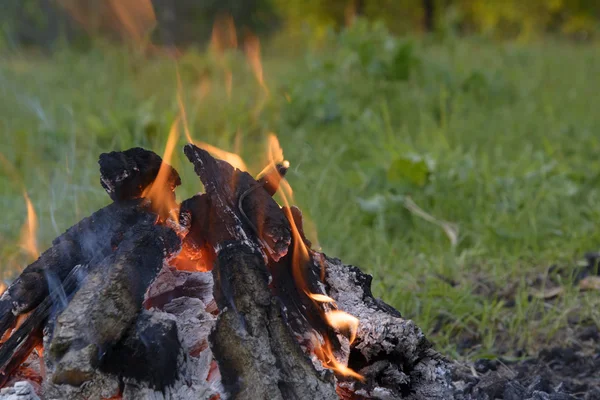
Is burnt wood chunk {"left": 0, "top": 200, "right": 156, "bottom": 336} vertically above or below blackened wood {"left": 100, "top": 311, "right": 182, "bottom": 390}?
above

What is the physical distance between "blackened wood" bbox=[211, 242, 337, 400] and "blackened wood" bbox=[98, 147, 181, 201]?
1.19 ft

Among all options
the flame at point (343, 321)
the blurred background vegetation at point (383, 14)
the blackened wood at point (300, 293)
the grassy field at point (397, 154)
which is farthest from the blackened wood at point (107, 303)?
the blurred background vegetation at point (383, 14)

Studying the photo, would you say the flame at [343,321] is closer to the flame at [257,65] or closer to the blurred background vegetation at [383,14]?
the flame at [257,65]

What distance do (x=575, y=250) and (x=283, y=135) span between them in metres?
2.61

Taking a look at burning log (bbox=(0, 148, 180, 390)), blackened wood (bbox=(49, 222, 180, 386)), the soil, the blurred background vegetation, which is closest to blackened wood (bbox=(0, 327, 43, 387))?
burning log (bbox=(0, 148, 180, 390))

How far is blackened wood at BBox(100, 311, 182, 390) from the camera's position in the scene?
4.83ft

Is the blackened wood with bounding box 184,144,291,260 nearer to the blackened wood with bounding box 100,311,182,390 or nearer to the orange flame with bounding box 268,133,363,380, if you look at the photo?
the orange flame with bounding box 268,133,363,380

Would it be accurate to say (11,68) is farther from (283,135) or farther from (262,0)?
(262,0)

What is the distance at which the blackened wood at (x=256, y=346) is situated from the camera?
1.47 meters

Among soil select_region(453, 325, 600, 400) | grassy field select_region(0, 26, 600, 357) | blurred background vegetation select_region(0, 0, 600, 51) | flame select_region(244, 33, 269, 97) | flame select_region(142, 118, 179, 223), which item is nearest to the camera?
flame select_region(142, 118, 179, 223)

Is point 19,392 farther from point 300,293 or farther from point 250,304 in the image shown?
point 300,293

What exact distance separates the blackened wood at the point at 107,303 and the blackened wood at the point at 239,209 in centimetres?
13

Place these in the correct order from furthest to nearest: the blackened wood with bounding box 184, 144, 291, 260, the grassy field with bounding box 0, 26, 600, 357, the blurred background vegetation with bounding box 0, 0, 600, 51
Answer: the blurred background vegetation with bounding box 0, 0, 600, 51
the grassy field with bounding box 0, 26, 600, 357
the blackened wood with bounding box 184, 144, 291, 260

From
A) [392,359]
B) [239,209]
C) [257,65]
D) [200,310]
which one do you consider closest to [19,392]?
[200,310]
